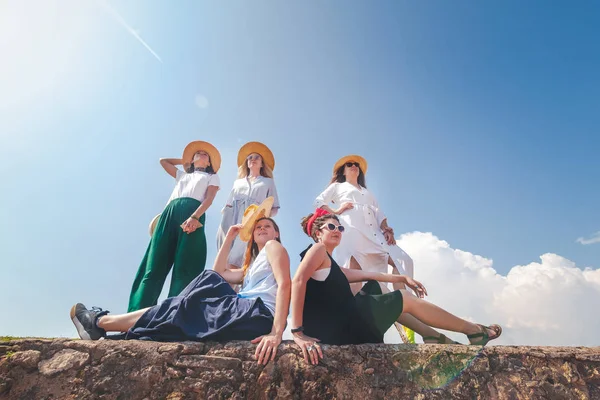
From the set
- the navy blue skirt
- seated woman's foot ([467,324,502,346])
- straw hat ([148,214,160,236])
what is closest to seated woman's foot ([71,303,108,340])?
the navy blue skirt

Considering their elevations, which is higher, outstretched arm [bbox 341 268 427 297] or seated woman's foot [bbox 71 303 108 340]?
outstretched arm [bbox 341 268 427 297]

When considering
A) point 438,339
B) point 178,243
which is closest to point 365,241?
point 438,339

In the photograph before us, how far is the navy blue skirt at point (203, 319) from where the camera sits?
240 cm

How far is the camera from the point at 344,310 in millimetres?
2588

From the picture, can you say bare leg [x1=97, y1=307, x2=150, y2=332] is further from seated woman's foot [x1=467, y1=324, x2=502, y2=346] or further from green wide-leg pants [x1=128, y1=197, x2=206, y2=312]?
seated woman's foot [x1=467, y1=324, x2=502, y2=346]

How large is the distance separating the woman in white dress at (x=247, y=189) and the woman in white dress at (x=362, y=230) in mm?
934

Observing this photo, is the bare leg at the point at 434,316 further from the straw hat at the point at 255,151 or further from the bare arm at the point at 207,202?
the straw hat at the point at 255,151

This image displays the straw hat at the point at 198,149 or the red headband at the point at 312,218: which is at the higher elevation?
the straw hat at the point at 198,149

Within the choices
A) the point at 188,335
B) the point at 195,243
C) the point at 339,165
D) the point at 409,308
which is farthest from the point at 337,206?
the point at 188,335

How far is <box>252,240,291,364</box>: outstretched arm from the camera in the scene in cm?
218

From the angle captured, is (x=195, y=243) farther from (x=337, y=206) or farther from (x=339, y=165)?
(x=339, y=165)

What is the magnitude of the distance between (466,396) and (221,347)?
5.24 ft

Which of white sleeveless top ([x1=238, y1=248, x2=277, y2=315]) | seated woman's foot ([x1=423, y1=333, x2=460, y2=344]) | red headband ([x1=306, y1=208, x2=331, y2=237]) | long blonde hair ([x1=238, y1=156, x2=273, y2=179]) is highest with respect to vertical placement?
long blonde hair ([x1=238, y1=156, x2=273, y2=179])

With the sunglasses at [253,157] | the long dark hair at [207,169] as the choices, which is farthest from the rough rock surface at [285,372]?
the sunglasses at [253,157]
